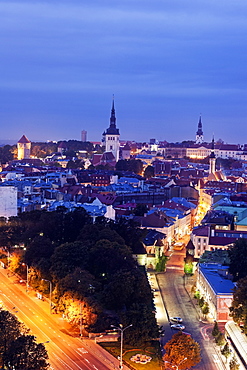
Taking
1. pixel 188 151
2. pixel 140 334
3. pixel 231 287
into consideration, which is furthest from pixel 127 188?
pixel 188 151

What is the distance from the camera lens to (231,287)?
36.4 meters

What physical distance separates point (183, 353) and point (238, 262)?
14173 millimetres

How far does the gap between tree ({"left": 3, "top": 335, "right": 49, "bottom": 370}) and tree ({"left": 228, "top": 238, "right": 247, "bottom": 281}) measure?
733 inches

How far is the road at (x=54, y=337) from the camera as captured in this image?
1094 inches

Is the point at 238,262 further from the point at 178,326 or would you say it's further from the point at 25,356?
the point at 25,356

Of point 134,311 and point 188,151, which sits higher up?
point 188,151

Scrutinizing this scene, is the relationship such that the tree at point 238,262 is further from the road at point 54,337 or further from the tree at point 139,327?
the road at point 54,337

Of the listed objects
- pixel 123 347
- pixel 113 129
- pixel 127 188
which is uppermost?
pixel 113 129

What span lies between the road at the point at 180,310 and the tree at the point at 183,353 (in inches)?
42.4

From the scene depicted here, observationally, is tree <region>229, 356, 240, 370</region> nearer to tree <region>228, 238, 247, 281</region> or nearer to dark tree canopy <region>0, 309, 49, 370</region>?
dark tree canopy <region>0, 309, 49, 370</region>

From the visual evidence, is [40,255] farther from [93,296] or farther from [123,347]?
[123,347]

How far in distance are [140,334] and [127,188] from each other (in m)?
56.0

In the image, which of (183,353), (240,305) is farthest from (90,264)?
(183,353)

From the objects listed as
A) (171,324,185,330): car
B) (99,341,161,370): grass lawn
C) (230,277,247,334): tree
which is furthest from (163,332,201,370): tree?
(171,324,185,330): car
